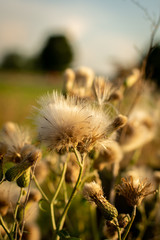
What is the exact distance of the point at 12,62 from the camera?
5012 centimetres

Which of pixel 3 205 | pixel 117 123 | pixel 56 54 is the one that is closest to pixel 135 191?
pixel 117 123

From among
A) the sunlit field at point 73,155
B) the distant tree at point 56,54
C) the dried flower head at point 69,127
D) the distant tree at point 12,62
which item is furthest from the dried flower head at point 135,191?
the distant tree at point 12,62

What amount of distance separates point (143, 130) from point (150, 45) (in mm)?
502

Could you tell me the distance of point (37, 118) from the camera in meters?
0.83

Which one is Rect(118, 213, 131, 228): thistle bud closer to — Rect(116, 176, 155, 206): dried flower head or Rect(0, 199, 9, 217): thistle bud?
Rect(116, 176, 155, 206): dried flower head

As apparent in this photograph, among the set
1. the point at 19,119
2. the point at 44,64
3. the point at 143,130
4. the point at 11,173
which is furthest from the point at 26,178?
the point at 44,64

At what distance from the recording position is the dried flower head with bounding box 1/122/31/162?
2.90 feet

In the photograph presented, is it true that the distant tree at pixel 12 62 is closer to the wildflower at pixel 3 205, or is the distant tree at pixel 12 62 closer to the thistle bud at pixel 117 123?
the wildflower at pixel 3 205

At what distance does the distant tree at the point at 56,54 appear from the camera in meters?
44.1

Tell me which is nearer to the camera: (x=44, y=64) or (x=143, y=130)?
(x=143, y=130)

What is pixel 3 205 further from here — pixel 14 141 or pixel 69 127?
pixel 69 127

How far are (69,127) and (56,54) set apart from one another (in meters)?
44.4

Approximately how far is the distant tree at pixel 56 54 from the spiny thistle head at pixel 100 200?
44.4 metres

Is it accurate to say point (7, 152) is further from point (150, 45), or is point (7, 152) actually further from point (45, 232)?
point (45, 232)
